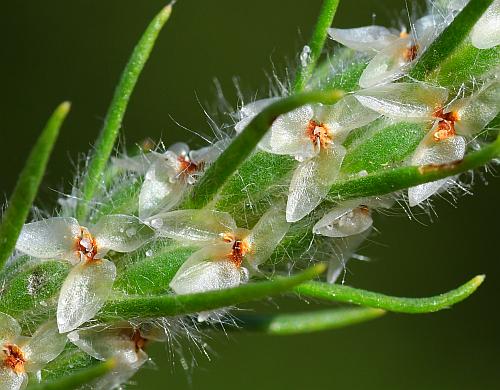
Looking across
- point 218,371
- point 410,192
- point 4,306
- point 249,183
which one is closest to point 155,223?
point 249,183

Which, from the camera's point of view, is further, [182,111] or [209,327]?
[182,111]

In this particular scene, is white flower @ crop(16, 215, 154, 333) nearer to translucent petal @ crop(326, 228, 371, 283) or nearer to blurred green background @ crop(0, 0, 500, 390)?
translucent petal @ crop(326, 228, 371, 283)

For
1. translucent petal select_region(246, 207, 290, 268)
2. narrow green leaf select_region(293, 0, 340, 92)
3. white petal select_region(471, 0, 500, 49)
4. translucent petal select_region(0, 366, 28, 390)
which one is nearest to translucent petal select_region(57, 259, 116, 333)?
translucent petal select_region(0, 366, 28, 390)

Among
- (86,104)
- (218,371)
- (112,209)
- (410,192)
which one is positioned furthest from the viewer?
(86,104)

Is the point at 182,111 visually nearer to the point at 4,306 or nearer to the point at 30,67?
the point at 30,67

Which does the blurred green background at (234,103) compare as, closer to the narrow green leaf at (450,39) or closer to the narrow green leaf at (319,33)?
the narrow green leaf at (319,33)

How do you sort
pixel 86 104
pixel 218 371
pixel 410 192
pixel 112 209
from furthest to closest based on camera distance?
pixel 86 104, pixel 218 371, pixel 112 209, pixel 410 192

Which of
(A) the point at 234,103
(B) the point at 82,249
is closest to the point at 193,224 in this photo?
(B) the point at 82,249
